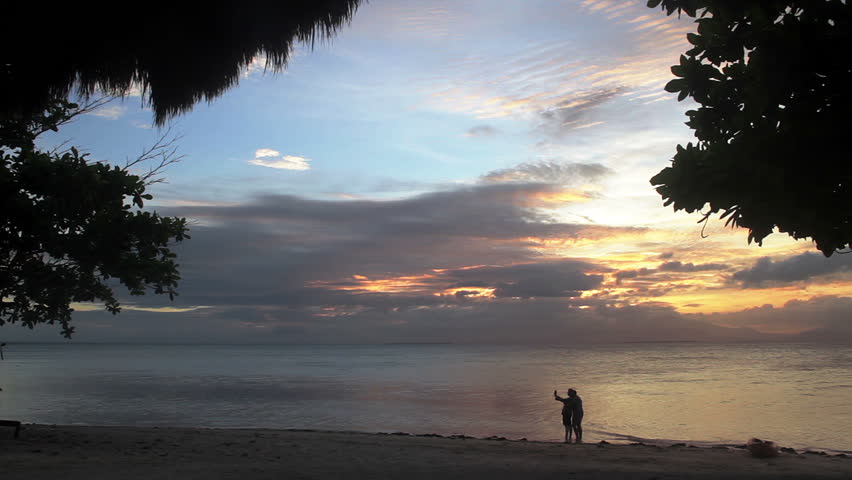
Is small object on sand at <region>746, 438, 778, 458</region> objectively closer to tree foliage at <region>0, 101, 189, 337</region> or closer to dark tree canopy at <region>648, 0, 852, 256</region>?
dark tree canopy at <region>648, 0, 852, 256</region>

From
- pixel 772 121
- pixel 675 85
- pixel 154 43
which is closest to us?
pixel 154 43

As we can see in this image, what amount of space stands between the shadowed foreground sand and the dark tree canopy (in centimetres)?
516

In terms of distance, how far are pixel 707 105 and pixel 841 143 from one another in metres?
1.74

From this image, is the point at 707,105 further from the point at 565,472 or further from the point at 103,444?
the point at 103,444

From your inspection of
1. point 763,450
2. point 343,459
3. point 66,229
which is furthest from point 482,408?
point 66,229

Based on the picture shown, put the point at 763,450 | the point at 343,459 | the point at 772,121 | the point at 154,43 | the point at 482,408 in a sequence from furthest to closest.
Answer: the point at 482,408 < the point at 763,450 < the point at 343,459 < the point at 772,121 < the point at 154,43

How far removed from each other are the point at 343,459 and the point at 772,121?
8.80 m

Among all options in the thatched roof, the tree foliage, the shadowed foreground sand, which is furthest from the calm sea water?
the thatched roof

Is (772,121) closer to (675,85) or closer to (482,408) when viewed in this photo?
(675,85)

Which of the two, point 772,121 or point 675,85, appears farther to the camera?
point 675,85

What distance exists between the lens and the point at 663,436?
71.9ft

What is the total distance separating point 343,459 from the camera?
1059 centimetres

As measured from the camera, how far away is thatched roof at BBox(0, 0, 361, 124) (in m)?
3.60

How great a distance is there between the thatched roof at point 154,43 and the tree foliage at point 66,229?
7137mm
